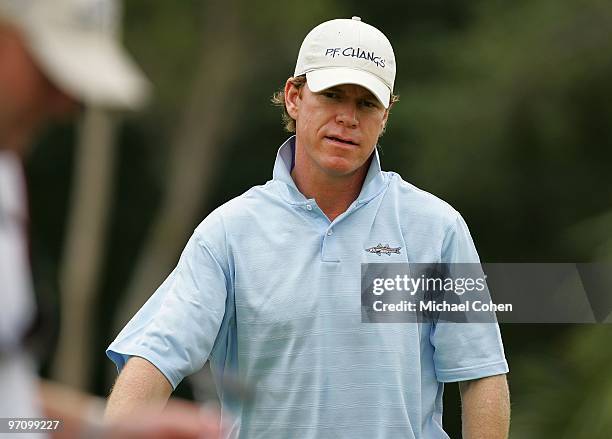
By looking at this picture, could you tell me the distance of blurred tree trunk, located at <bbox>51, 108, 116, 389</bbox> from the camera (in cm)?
1802

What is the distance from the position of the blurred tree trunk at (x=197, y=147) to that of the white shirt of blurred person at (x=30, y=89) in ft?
51.2

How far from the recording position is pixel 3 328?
241cm

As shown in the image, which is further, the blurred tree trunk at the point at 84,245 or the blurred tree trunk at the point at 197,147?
the blurred tree trunk at the point at 197,147

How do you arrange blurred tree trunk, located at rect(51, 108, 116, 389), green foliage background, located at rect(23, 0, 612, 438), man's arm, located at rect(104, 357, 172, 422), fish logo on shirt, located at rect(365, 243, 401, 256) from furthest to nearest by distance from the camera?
1. blurred tree trunk, located at rect(51, 108, 116, 389)
2. green foliage background, located at rect(23, 0, 612, 438)
3. fish logo on shirt, located at rect(365, 243, 401, 256)
4. man's arm, located at rect(104, 357, 172, 422)

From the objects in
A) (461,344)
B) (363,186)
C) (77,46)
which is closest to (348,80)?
(363,186)

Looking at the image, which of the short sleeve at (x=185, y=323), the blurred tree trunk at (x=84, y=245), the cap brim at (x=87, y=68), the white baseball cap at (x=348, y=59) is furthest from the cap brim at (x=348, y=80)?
the blurred tree trunk at (x=84, y=245)

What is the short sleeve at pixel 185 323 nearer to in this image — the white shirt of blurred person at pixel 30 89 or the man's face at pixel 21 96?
the white shirt of blurred person at pixel 30 89

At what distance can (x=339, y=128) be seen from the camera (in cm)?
445

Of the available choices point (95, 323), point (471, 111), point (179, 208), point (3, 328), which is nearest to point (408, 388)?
point (3, 328)

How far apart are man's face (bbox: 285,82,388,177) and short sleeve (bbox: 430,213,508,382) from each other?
0.32m

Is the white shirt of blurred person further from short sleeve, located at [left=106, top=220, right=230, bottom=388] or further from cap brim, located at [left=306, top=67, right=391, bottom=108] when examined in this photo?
cap brim, located at [left=306, top=67, right=391, bottom=108]

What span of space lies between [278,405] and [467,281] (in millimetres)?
608

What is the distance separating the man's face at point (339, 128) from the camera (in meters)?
4.46

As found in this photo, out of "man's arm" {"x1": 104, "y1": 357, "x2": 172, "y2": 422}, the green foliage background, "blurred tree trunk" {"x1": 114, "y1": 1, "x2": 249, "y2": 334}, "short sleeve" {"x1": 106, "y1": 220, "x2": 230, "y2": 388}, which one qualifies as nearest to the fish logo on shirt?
"short sleeve" {"x1": 106, "y1": 220, "x2": 230, "y2": 388}
